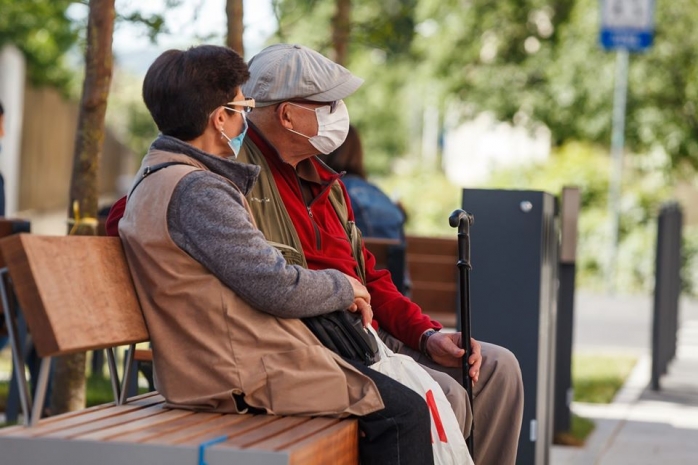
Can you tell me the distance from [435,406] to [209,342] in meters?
0.70

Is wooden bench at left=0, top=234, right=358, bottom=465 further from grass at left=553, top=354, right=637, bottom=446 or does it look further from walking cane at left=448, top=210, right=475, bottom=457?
grass at left=553, top=354, right=637, bottom=446

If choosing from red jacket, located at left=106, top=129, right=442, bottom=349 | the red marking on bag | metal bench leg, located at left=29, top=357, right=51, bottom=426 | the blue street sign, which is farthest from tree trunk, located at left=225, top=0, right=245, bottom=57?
the blue street sign

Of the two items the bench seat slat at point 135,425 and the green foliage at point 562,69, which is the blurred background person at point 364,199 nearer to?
the bench seat slat at point 135,425

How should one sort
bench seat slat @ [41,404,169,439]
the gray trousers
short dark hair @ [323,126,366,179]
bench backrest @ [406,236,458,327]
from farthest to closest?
bench backrest @ [406,236,458,327], short dark hair @ [323,126,366,179], the gray trousers, bench seat slat @ [41,404,169,439]

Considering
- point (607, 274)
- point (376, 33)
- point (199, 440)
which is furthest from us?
point (607, 274)

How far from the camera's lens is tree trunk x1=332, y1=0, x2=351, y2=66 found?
31.1 feet

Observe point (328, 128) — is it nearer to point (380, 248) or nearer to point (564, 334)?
point (380, 248)

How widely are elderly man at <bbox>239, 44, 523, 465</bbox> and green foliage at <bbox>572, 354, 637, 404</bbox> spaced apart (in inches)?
181

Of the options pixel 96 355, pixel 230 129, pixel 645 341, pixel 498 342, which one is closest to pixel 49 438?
pixel 230 129

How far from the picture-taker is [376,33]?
9117 millimetres

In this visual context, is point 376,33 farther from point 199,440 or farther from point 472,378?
point 199,440

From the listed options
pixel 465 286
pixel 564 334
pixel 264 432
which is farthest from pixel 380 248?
pixel 264 432

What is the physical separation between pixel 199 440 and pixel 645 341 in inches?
419

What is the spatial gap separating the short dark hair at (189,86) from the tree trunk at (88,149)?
2435 mm
